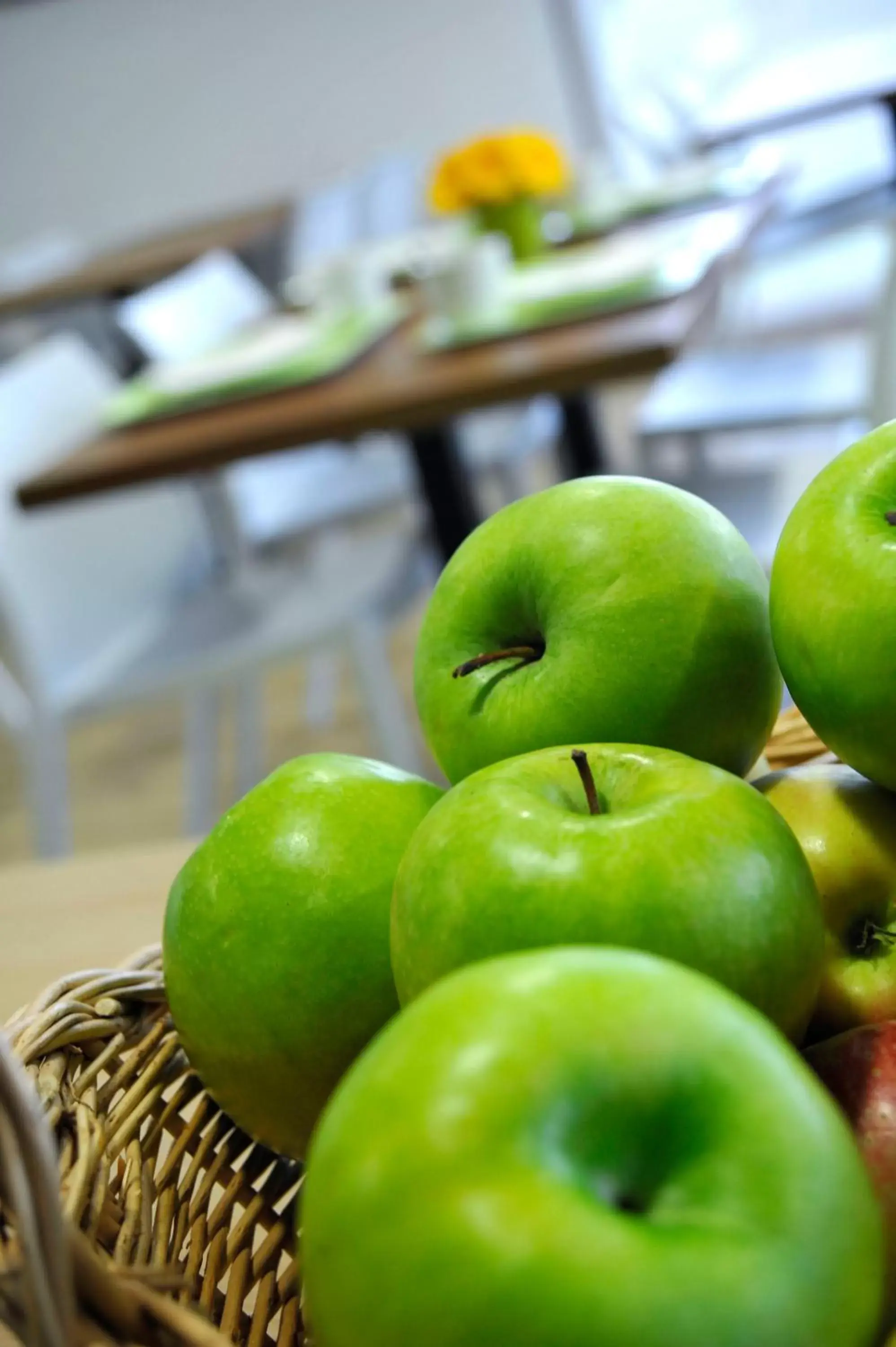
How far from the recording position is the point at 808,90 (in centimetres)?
248

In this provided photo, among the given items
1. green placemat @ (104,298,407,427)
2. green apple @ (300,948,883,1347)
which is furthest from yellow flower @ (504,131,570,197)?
green apple @ (300,948,883,1347)

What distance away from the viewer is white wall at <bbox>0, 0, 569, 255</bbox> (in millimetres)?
4594

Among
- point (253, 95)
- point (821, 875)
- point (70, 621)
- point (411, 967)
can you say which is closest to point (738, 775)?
point (821, 875)

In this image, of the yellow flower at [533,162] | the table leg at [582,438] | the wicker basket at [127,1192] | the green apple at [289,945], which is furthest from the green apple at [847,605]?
the table leg at [582,438]

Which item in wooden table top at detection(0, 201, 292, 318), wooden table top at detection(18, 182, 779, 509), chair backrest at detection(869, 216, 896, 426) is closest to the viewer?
wooden table top at detection(18, 182, 779, 509)

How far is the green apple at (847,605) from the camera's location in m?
0.46

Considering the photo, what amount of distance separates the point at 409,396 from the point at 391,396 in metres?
0.02

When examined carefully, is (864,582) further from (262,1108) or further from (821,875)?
(262,1108)

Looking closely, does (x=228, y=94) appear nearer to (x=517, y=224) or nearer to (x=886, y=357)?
(x=517, y=224)

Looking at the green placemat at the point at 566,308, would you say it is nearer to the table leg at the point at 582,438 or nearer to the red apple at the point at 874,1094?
the table leg at the point at 582,438

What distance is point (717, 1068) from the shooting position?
1.04 ft

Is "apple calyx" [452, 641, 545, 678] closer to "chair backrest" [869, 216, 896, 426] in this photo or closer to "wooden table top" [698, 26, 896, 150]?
"chair backrest" [869, 216, 896, 426]

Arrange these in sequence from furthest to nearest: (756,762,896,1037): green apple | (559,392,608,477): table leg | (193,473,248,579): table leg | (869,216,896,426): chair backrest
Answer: (559,392,608,477): table leg, (193,473,248,579): table leg, (869,216,896,426): chair backrest, (756,762,896,1037): green apple

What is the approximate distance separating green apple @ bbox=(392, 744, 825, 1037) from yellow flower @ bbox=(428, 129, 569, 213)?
1.52 m
